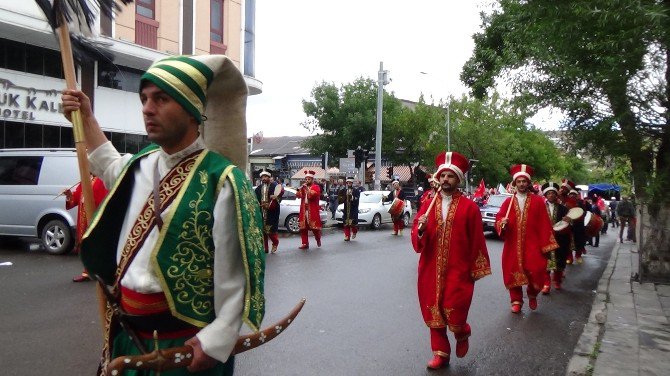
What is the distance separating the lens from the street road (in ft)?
17.7

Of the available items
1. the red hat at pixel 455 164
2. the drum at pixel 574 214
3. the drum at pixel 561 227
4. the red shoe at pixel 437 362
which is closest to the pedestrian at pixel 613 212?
the drum at pixel 574 214

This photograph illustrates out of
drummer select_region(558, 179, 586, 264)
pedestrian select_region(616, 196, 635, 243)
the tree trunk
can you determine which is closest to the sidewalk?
the tree trunk

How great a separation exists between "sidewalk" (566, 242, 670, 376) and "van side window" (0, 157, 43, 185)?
10267mm

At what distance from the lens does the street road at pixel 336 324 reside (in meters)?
5.41

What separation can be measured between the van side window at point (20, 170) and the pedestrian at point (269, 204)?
4556 mm

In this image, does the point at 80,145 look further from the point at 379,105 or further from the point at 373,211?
the point at 379,105

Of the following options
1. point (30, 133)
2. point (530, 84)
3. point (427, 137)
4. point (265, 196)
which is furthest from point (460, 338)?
point (427, 137)

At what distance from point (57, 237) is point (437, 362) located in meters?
8.90

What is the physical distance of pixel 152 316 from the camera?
7.25ft

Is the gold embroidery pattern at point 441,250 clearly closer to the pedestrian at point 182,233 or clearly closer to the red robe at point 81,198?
the pedestrian at point 182,233

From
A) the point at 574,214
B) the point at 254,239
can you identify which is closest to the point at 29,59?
the point at 574,214

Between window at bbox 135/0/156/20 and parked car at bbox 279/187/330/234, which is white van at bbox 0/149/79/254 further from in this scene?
window at bbox 135/0/156/20

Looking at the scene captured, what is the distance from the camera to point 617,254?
16875 millimetres

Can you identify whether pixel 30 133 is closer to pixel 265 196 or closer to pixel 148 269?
pixel 265 196
